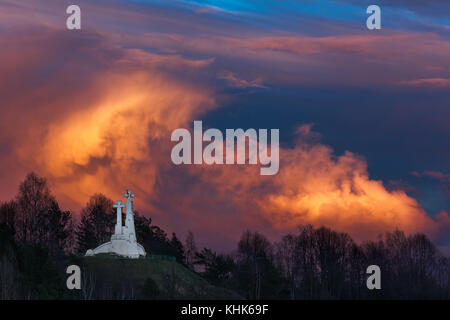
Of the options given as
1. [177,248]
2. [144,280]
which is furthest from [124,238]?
[177,248]

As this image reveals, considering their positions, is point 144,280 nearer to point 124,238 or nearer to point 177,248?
point 124,238

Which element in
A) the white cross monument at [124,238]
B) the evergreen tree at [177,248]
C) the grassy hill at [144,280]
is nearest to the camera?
the grassy hill at [144,280]

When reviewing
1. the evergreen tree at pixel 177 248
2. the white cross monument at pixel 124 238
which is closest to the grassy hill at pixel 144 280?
the white cross monument at pixel 124 238

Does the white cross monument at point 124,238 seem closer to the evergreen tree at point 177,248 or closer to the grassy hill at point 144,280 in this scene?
the grassy hill at point 144,280

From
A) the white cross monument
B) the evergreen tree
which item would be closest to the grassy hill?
the white cross monument

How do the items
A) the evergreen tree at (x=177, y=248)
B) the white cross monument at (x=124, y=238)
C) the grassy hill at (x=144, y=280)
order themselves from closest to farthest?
the grassy hill at (x=144, y=280), the white cross monument at (x=124, y=238), the evergreen tree at (x=177, y=248)

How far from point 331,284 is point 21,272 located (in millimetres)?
65558

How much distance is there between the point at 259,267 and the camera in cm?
15075

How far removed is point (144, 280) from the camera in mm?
129750

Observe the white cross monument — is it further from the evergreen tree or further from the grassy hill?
the evergreen tree

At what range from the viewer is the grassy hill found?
121812mm

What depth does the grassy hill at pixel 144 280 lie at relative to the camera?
121812 mm
